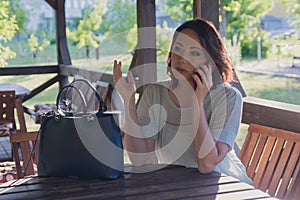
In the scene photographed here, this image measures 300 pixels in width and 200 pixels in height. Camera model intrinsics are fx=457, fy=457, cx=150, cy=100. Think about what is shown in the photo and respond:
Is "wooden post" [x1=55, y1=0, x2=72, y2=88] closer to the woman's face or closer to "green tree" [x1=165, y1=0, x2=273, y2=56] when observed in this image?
"green tree" [x1=165, y1=0, x2=273, y2=56]

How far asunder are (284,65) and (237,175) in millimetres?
7791

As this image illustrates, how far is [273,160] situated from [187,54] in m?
0.69

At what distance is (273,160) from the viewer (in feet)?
6.79

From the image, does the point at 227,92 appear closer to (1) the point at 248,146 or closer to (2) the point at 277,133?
(2) the point at 277,133

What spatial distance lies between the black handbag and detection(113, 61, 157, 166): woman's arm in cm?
18

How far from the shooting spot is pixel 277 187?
6.74ft

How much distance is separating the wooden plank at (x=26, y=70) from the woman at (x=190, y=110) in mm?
3864

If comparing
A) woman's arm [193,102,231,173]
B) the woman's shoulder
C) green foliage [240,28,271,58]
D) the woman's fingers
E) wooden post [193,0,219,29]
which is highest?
wooden post [193,0,219,29]

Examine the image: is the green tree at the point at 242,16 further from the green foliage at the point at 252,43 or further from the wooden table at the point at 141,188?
the wooden table at the point at 141,188

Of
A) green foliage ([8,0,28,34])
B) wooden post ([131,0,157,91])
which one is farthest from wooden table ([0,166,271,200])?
green foliage ([8,0,28,34])

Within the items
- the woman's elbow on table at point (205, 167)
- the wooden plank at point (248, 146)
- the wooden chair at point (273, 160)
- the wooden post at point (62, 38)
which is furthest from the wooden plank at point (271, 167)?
the wooden post at point (62, 38)

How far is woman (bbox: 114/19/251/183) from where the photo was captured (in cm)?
163

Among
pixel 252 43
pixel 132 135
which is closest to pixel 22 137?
pixel 132 135

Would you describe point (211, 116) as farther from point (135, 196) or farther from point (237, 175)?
point (135, 196)
